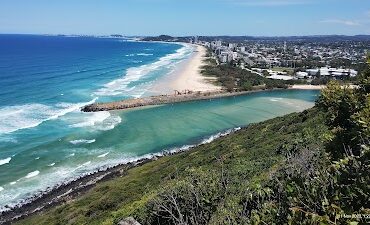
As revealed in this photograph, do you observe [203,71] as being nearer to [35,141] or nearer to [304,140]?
[35,141]

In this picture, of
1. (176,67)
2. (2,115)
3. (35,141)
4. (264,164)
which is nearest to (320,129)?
(264,164)

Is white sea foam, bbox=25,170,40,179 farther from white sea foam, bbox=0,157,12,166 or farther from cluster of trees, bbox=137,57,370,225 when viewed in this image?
cluster of trees, bbox=137,57,370,225

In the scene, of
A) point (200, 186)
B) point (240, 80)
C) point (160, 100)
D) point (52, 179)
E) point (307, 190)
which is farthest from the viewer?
point (240, 80)

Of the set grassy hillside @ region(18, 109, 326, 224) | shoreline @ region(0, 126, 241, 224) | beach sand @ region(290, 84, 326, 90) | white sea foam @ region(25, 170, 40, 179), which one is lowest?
beach sand @ region(290, 84, 326, 90)

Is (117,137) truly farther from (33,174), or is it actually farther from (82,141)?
(33,174)

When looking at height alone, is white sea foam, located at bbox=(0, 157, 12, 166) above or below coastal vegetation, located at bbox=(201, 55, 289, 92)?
above

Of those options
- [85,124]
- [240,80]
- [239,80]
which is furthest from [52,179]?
[239,80]

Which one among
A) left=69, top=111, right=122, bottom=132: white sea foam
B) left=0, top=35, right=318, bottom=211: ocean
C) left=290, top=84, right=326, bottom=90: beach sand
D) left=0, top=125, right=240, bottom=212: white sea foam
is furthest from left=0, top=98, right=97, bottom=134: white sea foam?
left=290, top=84, right=326, bottom=90: beach sand
